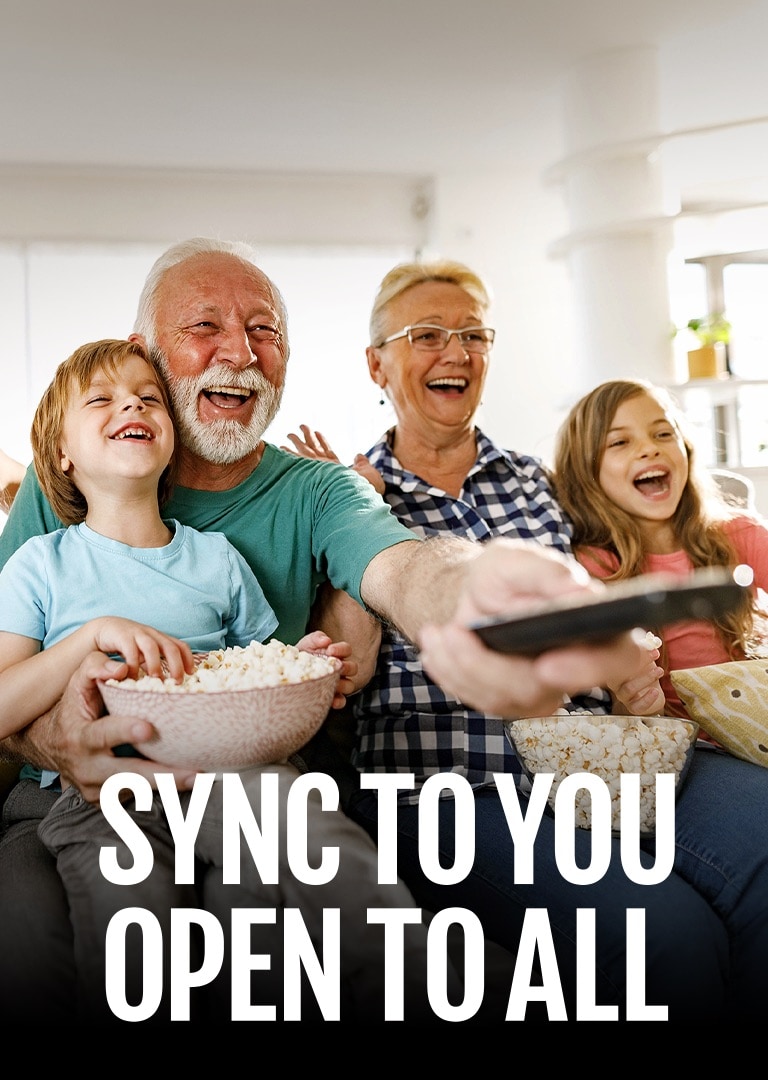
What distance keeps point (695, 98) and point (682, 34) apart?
2.60 feet

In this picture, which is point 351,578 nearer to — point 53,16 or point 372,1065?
point 372,1065

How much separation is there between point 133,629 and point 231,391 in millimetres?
571

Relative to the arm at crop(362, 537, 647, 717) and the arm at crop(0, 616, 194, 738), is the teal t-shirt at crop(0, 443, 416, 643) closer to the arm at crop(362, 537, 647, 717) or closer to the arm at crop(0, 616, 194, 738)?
the arm at crop(0, 616, 194, 738)

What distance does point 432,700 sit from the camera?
1.88 metres

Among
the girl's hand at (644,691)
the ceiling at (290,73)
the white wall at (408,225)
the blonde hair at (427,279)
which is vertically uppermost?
the ceiling at (290,73)

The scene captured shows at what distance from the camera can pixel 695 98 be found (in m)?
5.53

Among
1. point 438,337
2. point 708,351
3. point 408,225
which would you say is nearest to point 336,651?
point 438,337

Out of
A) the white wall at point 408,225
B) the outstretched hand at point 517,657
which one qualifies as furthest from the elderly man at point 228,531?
the white wall at point 408,225

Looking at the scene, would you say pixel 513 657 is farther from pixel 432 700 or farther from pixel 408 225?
pixel 408 225

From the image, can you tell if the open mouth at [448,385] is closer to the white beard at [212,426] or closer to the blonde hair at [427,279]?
the blonde hair at [427,279]

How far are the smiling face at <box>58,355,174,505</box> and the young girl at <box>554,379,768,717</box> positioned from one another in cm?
98

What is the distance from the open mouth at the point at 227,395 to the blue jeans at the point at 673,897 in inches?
27.4

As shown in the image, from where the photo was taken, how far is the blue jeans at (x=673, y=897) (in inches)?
54.2

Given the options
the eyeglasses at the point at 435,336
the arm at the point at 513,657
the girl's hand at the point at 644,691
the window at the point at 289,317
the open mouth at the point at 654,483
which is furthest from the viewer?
the window at the point at 289,317
